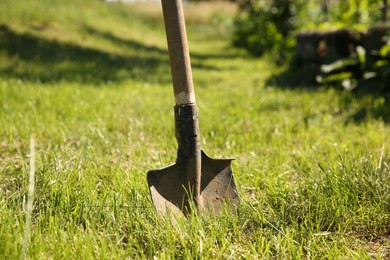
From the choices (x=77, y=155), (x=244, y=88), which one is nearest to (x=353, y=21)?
(x=244, y=88)

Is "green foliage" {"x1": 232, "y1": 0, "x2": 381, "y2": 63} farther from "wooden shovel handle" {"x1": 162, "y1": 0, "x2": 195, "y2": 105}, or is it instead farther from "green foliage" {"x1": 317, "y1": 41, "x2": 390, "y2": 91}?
"wooden shovel handle" {"x1": 162, "y1": 0, "x2": 195, "y2": 105}

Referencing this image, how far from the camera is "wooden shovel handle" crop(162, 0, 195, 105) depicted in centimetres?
193

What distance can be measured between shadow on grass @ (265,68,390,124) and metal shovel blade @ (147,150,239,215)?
193cm

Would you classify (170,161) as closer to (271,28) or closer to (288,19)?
(288,19)

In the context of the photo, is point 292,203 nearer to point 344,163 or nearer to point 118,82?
point 344,163

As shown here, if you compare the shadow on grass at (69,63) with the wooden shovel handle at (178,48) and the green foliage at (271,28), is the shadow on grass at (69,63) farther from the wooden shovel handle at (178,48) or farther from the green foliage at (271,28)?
the wooden shovel handle at (178,48)

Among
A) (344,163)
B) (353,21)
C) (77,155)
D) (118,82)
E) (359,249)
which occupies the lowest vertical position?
(359,249)

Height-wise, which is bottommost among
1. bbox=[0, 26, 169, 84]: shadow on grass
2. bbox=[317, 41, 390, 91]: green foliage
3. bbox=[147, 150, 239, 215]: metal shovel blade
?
bbox=[147, 150, 239, 215]: metal shovel blade

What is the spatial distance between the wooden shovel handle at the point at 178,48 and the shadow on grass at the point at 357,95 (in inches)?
81.7

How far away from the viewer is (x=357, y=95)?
4.36m

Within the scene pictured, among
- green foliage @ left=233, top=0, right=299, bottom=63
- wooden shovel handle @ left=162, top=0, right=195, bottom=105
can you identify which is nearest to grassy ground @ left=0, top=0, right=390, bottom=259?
wooden shovel handle @ left=162, top=0, right=195, bottom=105

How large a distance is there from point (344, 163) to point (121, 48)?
7.16 meters

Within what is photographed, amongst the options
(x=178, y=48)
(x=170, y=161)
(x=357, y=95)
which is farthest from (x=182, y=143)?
(x=357, y=95)

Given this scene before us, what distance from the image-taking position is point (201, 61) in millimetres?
8492
